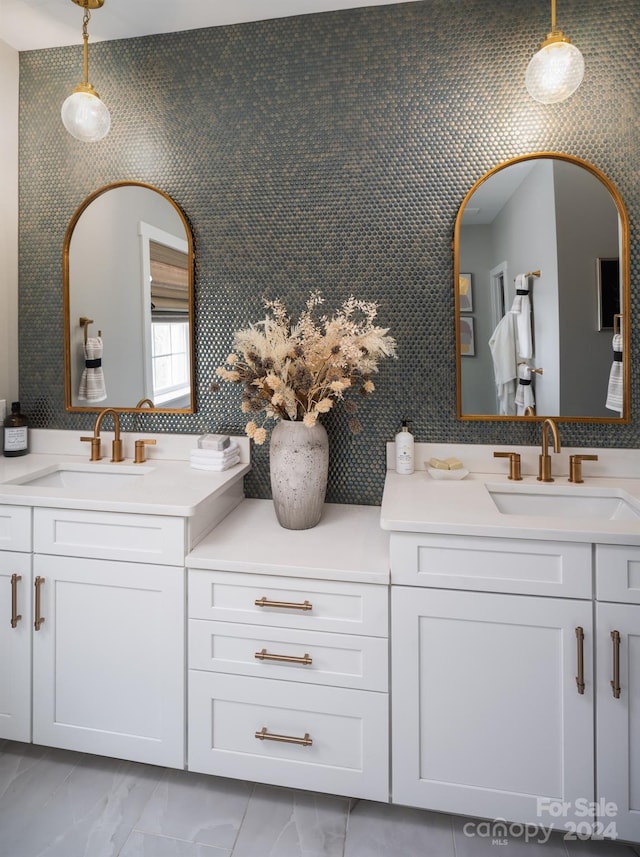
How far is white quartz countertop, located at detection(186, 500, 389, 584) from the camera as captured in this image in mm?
1548

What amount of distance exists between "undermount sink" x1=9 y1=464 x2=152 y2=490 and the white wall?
0.48 m

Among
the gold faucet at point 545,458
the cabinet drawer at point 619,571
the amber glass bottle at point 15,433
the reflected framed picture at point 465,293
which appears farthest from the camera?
the amber glass bottle at point 15,433

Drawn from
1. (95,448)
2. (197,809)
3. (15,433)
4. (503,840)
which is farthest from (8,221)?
(503,840)

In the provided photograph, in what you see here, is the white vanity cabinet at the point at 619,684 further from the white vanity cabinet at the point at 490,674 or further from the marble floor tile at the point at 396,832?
the marble floor tile at the point at 396,832

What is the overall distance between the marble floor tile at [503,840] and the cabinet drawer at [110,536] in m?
1.12

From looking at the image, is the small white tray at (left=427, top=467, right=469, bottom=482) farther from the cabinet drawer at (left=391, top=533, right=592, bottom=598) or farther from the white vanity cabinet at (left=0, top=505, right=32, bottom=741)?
the white vanity cabinet at (left=0, top=505, right=32, bottom=741)

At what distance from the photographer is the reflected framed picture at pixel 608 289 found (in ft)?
6.13

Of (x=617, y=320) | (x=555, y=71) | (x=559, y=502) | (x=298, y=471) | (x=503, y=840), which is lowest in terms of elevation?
(x=503, y=840)

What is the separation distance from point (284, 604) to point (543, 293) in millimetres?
1365

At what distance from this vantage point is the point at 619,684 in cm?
140

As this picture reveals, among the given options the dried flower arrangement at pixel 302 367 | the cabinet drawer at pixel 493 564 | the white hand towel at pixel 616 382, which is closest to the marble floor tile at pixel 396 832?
the cabinet drawer at pixel 493 564

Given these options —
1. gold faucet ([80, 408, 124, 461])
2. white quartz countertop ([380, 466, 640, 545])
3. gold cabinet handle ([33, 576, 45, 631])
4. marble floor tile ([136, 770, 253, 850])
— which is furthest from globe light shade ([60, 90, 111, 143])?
marble floor tile ([136, 770, 253, 850])

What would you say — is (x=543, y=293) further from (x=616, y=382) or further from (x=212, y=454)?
(x=212, y=454)

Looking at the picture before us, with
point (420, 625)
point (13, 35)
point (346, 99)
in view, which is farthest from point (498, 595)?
point (13, 35)
